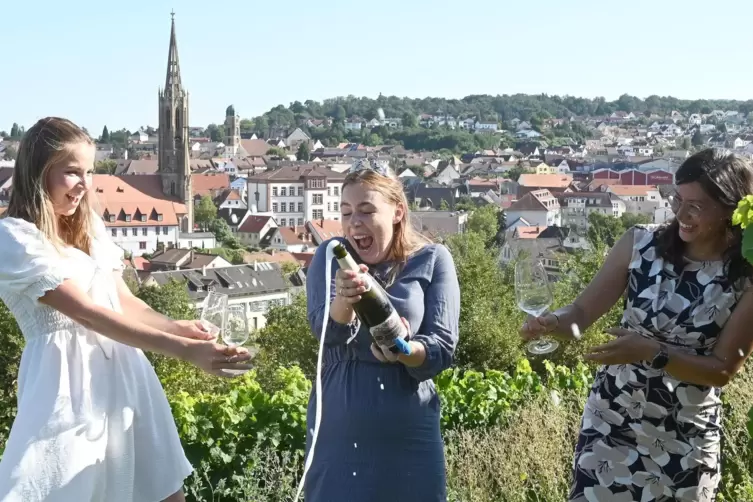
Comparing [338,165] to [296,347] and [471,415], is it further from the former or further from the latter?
[471,415]

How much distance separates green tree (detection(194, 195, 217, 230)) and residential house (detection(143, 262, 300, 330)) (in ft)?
101

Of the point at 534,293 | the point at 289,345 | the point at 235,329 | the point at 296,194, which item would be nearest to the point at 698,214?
the point at 534,293

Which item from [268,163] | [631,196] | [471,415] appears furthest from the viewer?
[268,163]

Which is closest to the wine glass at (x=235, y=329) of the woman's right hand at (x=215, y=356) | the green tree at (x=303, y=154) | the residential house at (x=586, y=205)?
the woman's right hand at (x=215, y=356)

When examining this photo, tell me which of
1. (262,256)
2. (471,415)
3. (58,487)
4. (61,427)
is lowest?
(262,256)

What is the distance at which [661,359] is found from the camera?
2.30m

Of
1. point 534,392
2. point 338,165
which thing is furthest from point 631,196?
point 534,392

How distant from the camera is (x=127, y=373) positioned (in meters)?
2.34

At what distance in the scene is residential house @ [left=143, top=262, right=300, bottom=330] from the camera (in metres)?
41.5

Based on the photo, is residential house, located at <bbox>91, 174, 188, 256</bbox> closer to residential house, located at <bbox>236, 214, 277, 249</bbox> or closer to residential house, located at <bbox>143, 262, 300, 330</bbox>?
residential house, located at <bbox>236, 214, 277, 249</bbox>

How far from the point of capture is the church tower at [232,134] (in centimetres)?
14038

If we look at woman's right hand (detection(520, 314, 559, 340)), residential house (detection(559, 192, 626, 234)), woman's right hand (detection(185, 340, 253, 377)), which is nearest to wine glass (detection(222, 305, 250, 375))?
woman's right hand (detection(185, 340, 253, 377))

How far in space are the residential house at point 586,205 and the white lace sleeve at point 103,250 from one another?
83977 millimetres

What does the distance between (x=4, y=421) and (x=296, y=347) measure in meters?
6.67
